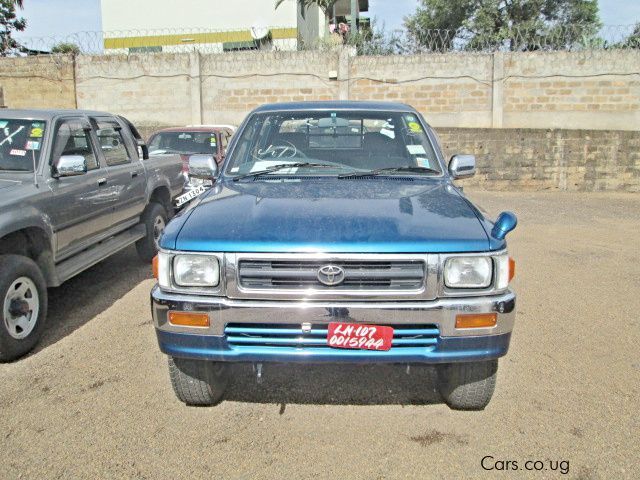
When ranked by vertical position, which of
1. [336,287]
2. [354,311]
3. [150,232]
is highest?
[336,287]

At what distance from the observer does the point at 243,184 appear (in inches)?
141

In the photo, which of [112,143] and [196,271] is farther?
[112,143]

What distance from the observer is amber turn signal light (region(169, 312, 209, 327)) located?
8.75 feet

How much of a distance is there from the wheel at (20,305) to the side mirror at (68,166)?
31.9 inches

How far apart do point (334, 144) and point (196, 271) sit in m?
1.81

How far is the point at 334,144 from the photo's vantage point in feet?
13.5

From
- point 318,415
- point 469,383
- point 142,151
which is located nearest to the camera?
point 469,383

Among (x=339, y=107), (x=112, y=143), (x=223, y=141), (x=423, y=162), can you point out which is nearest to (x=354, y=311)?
(x=423, y=162)

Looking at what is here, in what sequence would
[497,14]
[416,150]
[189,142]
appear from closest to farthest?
1. [416,150]
2. [189,142]
3. [497,14]

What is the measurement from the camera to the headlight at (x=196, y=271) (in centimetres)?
267

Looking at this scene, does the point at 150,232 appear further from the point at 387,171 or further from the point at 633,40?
the point at 633,40

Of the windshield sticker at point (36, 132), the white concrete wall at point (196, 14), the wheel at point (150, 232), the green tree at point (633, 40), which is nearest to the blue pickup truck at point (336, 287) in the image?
the windshield sticker at point (36, 132)

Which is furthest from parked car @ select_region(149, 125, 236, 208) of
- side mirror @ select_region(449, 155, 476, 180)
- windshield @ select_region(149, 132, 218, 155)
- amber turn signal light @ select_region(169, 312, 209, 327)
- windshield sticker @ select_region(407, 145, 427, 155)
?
amber turn signal light @ select_region(169, 312, 209, 327)

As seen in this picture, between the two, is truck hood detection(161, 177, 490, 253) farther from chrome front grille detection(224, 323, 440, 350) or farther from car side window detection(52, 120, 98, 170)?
car side window detection(52, 120, 98, 170)
